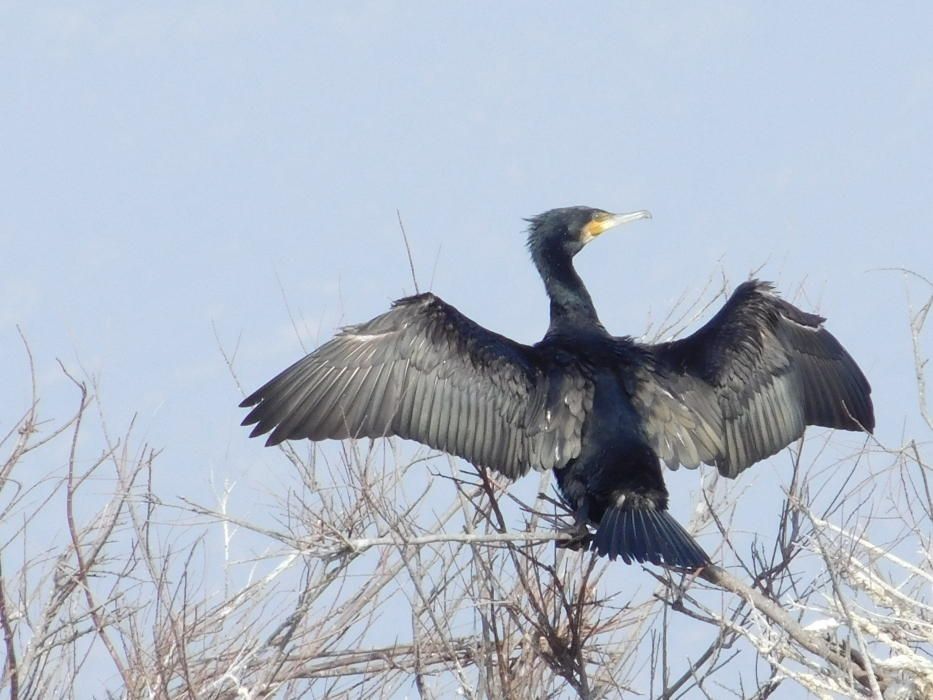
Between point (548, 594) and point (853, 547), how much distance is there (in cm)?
132

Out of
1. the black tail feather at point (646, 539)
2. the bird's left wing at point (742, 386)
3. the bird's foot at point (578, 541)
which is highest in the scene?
the bird's left wing at point (742, 386)

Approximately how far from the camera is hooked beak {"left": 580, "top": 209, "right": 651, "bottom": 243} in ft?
22.0

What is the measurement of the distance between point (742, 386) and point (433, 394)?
4.28 feet

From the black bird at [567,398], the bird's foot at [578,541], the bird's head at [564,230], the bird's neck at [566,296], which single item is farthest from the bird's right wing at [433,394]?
the bird's head at [564,230]

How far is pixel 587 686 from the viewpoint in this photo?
184 inches

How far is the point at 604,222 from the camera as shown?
6.79 meters

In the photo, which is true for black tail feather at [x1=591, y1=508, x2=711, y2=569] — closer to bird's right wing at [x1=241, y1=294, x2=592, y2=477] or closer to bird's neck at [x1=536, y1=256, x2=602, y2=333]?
bird's right wing at [x1=241, y1=294, x2=592, y2=477]

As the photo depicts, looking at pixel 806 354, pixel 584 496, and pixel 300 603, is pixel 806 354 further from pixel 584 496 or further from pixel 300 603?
pixel 300 603

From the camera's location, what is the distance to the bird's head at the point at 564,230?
6.58m

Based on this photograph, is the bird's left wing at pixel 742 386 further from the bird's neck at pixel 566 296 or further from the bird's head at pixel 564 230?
the bird's head at pixel 564 230

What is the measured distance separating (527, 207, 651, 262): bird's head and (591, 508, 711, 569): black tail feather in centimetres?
164

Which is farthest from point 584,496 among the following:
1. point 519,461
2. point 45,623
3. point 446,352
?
point 45,623

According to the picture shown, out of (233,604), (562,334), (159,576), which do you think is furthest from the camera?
(562,334)

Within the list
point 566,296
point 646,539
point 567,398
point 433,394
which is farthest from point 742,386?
point 433,394
